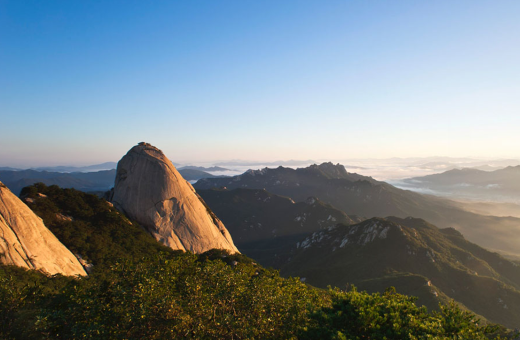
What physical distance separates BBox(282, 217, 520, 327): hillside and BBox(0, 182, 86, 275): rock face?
114729 mm

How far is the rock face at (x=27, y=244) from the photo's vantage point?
3844cm

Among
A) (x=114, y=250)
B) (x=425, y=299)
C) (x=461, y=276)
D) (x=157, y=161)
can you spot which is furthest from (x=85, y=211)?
(x=461, y=276)

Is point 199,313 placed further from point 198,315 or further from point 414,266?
point 414,266

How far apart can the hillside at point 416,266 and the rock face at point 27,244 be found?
11473 cm

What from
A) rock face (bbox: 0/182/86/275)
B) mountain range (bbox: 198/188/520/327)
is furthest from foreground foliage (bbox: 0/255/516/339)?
mountain range (bbox: 198/188/520/327)

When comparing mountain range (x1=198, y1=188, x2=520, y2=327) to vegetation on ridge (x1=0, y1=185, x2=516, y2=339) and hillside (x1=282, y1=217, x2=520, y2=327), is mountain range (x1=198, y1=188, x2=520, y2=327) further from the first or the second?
vegetation on ridge (x1=0, y1=185, x2=516, y2=339)

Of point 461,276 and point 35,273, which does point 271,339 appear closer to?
point 35,273

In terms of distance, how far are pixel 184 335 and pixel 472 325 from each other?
958 inches

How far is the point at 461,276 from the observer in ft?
412

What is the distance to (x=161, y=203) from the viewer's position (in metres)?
74.2

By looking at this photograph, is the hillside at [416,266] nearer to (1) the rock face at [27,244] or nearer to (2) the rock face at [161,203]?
(2) the rock face at [161,203]

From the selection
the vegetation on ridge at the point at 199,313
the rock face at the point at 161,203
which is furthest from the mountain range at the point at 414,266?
the vegetation on ridge at the point at 199,313

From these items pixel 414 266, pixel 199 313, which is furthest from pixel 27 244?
pixel 414 266

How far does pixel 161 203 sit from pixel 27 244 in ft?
113
